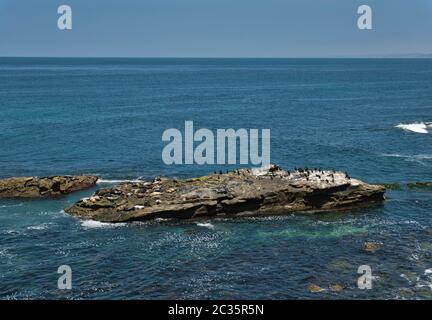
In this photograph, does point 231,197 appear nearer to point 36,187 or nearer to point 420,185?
point 36,187

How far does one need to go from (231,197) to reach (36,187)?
28.8 metres

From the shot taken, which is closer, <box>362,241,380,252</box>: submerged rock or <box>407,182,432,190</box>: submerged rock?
<box>362,241,380,252</box>: submerged rock

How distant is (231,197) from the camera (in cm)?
6575

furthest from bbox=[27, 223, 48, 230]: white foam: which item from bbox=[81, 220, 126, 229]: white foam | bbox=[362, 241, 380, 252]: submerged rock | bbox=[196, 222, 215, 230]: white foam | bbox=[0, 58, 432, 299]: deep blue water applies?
bbox=[362, 241, 380, 252]: submerged rock

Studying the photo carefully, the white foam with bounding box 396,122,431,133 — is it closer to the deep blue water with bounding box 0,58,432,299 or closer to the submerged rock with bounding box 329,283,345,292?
the deep blue water with bounding box 0,58,432,299

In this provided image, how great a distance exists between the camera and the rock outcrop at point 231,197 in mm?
64625

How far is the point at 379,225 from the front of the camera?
203 feet

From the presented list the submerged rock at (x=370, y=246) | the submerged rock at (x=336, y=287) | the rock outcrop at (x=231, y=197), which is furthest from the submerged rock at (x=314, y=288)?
the rock outcrop at (x=231, y=197)

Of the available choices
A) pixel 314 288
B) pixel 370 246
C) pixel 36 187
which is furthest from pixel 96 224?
pixel 370 246

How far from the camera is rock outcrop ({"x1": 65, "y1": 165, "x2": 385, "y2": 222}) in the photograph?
64625mm

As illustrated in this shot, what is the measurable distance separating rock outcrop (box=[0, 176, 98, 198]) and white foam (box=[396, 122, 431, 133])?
3115 inches

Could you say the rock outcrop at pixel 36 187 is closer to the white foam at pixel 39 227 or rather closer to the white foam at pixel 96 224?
the white foam at pixel 39 227

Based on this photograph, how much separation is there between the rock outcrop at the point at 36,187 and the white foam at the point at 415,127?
260 feet
